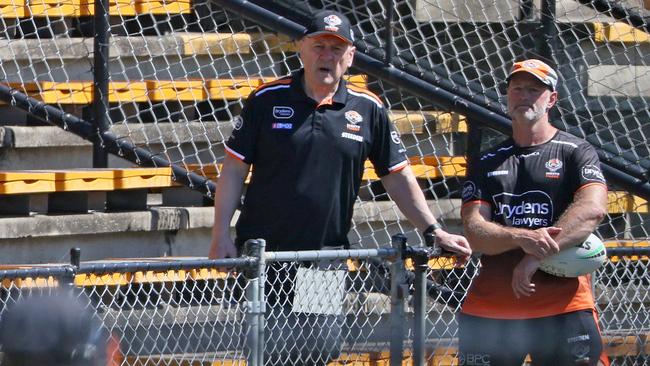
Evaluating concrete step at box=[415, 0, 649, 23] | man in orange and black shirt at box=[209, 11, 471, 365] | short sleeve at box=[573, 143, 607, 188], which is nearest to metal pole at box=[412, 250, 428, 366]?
man in orange and black shirt at box=[209, 11, 471, 365]

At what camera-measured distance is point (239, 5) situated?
751 cm

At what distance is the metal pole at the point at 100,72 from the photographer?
7.08m

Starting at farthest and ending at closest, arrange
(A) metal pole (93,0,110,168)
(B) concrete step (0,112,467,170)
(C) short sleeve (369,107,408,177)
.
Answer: (B) concrete step (0,112,467,170)
(A) metal pole (93,0,110,168)
(C) short sleeve (369,107,408,177)

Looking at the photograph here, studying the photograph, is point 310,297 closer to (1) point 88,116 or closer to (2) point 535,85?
(2) point 535,85

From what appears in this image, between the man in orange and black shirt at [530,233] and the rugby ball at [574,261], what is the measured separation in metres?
0.04

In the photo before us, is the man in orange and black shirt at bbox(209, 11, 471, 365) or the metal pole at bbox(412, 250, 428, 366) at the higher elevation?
the man in orange and black shirt at bbox(209, 11, 471, 365)

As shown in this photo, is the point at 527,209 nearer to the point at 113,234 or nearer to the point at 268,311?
the point at 268,311

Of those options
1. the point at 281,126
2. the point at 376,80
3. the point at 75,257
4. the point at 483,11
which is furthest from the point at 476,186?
the point at 483,11

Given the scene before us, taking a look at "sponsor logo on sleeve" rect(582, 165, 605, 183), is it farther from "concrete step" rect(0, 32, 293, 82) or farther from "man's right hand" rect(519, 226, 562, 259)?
"concrete step" rect(0, 32, 293, 82)

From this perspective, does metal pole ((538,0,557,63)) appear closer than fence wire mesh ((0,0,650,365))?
No

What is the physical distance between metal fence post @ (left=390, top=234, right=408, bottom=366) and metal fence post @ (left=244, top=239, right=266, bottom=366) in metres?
0.55

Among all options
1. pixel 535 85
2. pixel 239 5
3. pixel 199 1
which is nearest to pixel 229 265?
pixel 535 85

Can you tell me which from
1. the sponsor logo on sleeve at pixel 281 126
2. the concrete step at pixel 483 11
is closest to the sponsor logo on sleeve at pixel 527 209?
the sponsor logo on sleeve at pixel 281 126

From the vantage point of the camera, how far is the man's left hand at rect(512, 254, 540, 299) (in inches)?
204
